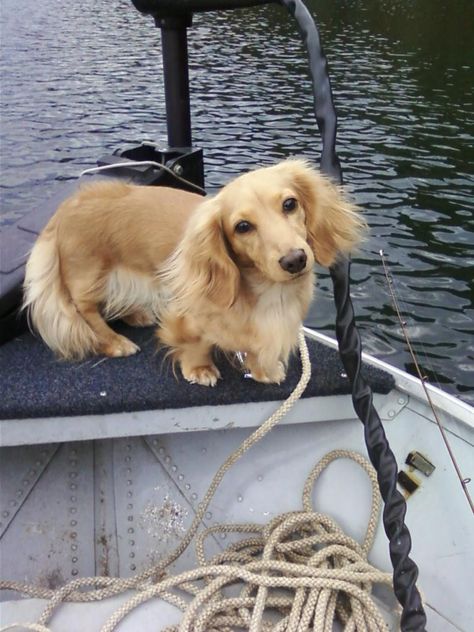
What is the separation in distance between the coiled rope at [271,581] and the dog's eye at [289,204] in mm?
577

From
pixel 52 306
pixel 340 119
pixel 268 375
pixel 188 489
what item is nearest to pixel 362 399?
pixel 268 375

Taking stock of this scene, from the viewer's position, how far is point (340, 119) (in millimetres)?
9492

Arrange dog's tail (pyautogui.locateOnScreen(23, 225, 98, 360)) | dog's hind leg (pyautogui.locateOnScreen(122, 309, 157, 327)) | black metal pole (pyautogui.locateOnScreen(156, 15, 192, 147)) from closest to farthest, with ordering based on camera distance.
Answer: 1. dog's tail (pyautogui.locateOnScreen(23, 225, 98, 360))
2. dog's hind leg (pyautogui.locateOnScreen(122, 309, 157, 327))
3. black metal pole (pyautogui.locateOnScreen(156, 15, 192, 147))

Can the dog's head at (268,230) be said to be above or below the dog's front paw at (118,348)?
above

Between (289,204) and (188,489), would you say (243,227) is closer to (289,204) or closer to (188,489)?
(289,204)

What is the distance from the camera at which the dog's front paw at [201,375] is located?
2299 millimetres

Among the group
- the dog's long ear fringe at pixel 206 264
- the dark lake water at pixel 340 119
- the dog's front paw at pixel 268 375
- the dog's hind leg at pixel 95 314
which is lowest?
the dark lake water at pixel 340 119

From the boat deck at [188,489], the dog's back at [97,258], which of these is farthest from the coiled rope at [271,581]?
the dog's back at [97,258]

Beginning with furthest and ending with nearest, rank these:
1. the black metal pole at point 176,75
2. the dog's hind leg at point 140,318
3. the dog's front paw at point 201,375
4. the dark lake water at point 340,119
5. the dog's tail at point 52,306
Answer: the dark lake water at point 340,119
the black metal pole at point 176,75
the dog's hind leg at point 140,318
the dog's tail at point 52,306
the dog's front paw at point 201,375

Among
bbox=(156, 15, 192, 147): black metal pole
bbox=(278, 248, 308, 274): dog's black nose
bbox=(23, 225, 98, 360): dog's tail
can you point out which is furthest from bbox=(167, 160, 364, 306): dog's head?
bbox=(156, 15, 192, 147): black metal pole

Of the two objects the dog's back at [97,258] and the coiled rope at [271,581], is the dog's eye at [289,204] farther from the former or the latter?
the coiled rope at [271,581]

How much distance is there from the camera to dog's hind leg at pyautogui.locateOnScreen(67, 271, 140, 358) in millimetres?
2453

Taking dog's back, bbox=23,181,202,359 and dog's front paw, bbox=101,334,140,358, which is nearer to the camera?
dog's back, bbox=23,181,202,359

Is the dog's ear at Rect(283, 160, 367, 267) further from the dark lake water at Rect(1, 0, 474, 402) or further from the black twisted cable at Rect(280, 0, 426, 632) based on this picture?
the dark lake water at Rect(1, 0, 474, 402)
